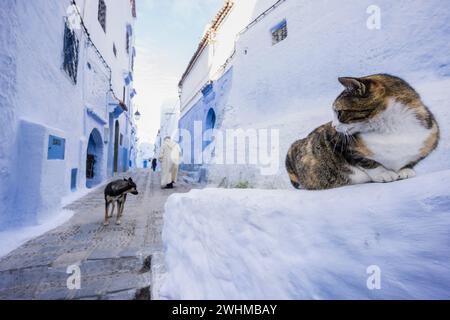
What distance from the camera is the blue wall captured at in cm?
901

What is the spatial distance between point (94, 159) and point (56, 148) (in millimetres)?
5900

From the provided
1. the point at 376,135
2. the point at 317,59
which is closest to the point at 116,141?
the point at 317,59

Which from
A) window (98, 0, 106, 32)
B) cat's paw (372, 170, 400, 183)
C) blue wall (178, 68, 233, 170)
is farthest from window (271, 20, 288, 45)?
window (98, 0, 106, 32)

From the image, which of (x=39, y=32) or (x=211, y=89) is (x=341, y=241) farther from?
(x=211, y=89)

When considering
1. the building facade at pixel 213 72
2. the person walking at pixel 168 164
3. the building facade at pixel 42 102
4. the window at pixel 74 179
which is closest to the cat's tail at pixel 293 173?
the building facade at pixel 42 102

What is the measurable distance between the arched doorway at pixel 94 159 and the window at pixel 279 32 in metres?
7.61

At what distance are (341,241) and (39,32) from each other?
5.53m

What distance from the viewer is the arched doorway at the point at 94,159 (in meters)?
9.44

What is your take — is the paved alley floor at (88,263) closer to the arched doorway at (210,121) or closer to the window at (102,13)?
the arched doorway at (210,121)

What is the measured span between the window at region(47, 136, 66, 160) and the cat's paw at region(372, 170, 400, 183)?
15.5 feet

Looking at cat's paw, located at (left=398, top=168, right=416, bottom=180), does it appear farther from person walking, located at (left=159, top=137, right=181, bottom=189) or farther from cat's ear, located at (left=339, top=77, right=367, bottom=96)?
person walking, located at (left=159, top=137, right=181, bottom=189)

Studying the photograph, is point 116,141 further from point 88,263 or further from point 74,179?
point 88,263

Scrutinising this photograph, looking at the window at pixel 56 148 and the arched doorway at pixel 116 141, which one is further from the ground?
the arched doorway at pixel 116 141
